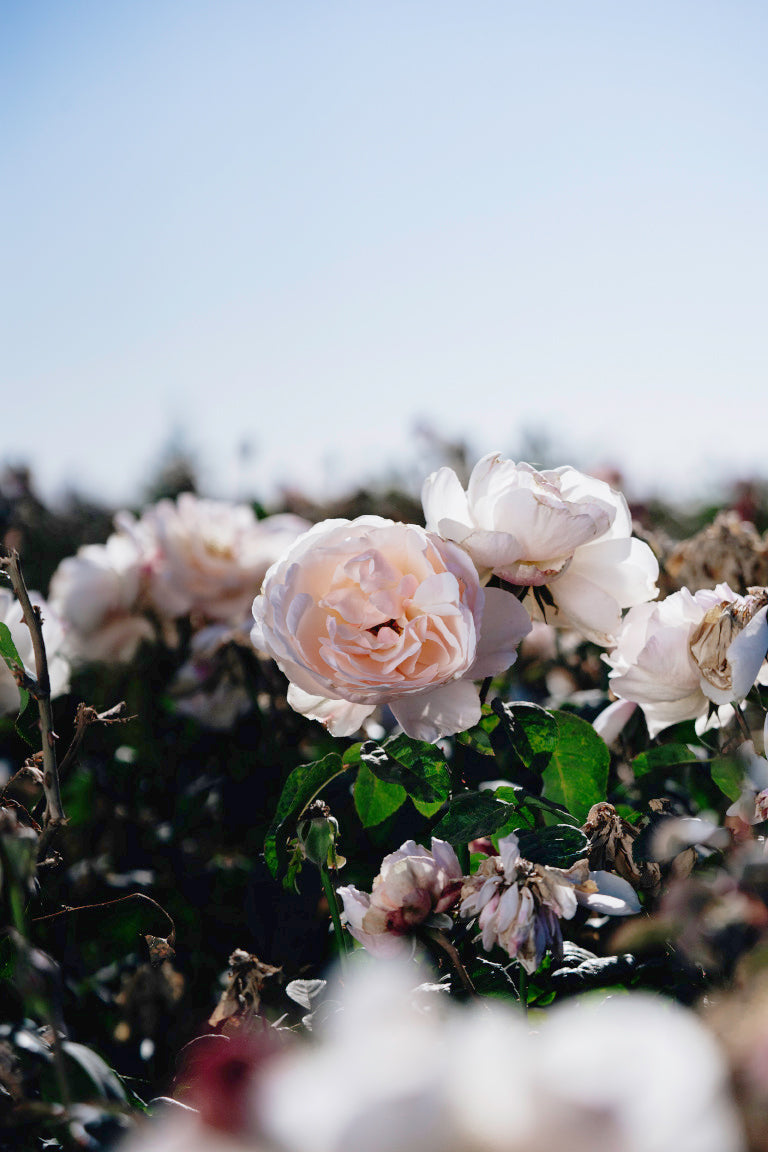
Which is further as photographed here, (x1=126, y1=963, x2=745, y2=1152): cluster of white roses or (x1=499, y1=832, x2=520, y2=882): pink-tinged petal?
(x1=499, y1=832, x2=520, y2=882): pink-tinged petal

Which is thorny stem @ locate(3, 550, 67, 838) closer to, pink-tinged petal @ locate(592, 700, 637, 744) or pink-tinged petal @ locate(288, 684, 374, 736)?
pink-tinged petal @ locate(288, 684, 374, 736)

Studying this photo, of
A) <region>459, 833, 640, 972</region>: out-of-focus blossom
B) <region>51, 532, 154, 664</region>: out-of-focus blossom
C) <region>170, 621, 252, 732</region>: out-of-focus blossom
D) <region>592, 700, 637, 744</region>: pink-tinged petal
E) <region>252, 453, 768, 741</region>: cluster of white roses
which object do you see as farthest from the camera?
<region>51, 532, 154, 664</region>: out-of-focus blossom

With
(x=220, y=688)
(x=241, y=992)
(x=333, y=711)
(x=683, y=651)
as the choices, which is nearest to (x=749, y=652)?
(x=683, y=651)

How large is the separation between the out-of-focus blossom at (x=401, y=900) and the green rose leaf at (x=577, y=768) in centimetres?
18

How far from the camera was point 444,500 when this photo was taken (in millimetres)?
657

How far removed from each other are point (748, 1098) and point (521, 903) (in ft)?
0.91

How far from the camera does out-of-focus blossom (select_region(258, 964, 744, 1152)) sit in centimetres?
18

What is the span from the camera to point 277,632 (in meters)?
0.60

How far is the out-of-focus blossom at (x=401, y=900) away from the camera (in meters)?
0.53

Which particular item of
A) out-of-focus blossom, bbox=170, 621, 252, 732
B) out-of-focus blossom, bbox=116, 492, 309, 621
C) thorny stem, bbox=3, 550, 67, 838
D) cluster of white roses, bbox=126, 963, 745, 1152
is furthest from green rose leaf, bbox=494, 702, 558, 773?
out-of-focus blossom, bbox=116, 492, 309, 621

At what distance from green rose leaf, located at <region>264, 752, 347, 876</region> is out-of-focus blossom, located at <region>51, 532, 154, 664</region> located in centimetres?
72

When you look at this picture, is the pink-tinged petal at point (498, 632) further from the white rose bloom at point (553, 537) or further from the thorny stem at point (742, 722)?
the thorny stem at point (742, 722)

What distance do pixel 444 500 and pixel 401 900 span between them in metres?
0.28

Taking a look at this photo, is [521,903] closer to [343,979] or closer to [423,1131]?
[343,979]
